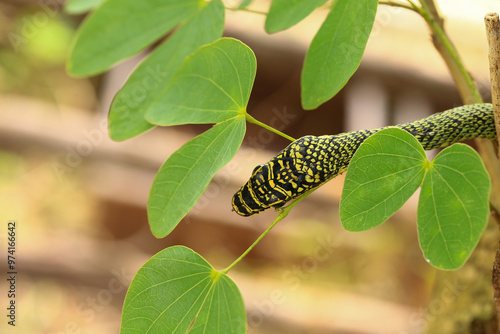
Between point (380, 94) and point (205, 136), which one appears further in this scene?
point (380, 94)

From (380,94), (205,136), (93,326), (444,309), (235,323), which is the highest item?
(205,136)

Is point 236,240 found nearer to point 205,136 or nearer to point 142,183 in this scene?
point 142,183

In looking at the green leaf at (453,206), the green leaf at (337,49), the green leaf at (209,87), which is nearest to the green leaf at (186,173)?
the green leaf at (209,87)

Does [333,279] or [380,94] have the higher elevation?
[380,94]

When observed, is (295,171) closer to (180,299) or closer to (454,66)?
(180,299)

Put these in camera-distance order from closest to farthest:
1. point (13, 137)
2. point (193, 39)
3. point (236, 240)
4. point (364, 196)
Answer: point (364, 196) → point (193, 39) → point (13, 137) → point (236, 240)

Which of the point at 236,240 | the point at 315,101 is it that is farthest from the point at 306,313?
the point at 315,101

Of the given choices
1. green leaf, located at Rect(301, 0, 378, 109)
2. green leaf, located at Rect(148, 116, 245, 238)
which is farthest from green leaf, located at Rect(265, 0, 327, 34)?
green leaf, located at Rect(148, 116, 245, 238)

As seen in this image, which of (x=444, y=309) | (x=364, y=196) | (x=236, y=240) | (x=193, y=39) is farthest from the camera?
(x=236, y=240)
